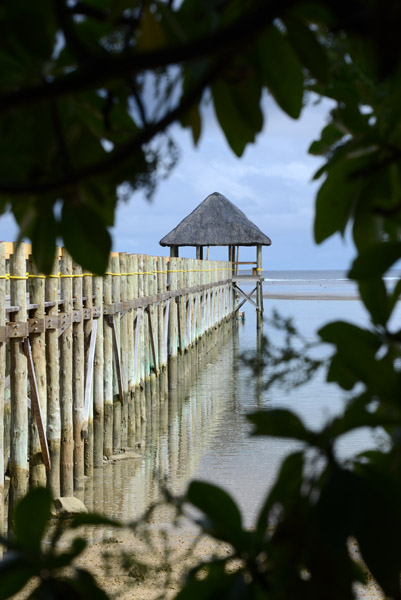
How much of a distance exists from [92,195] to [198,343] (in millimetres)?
22462

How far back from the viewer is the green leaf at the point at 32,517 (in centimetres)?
66

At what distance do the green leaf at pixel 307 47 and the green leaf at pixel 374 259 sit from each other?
152 mm

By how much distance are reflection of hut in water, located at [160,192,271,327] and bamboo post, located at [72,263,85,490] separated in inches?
960

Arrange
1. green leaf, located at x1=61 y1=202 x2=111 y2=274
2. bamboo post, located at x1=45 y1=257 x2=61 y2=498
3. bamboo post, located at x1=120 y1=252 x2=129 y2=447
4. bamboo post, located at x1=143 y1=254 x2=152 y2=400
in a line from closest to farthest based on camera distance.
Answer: green leaf, located at x1=61 y1=202 x2=111 y2=274, bamboo post, located at x1=45 y1=257 x2=61 y2=498, bamboo post, located at x1=120 y1=252 x2=129 y2=447, bamboo post, located at x1=143 y1=254 x2=152 y2=400

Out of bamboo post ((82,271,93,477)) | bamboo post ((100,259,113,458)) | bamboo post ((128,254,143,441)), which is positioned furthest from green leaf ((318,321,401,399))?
bamboo post ((128,254,143,441))

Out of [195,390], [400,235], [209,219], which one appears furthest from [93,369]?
[209,219]

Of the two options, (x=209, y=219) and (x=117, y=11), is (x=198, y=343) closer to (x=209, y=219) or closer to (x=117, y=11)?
(x=209, y=219)

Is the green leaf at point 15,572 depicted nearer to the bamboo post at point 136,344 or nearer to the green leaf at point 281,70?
the green leaf at point 281,70

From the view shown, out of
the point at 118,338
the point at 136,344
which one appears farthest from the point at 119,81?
the point at 136,344

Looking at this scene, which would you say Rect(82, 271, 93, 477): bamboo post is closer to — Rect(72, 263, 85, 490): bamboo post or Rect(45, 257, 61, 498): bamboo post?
Rect(72, 263, 85, 490): bamboo post

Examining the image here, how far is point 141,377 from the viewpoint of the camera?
13.6m

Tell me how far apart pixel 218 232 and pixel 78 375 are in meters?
26.9

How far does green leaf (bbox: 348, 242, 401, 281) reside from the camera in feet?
2.03

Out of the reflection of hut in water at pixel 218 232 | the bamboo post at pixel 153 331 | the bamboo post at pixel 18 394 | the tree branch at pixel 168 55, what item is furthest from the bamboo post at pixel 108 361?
the reflection of hut in water at pixel 218 232
